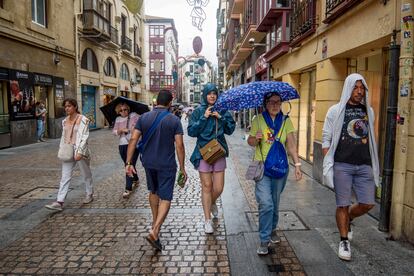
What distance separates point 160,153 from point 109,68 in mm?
26201

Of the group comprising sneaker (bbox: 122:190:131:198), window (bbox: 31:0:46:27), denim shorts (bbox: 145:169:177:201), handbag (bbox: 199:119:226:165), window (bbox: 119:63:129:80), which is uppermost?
window (bbox: 31:0:46:27)

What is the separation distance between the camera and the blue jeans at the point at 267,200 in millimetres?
4059

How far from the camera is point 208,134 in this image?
188 inches

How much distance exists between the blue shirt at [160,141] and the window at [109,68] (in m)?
24.7

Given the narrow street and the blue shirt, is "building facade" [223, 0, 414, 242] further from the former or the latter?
the blue shirt

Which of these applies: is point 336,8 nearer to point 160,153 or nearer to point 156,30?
point 160,153

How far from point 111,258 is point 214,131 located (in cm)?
194

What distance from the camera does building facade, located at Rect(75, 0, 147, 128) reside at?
22.1 m

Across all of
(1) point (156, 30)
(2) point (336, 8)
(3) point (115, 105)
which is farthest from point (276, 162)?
(1) point (156, 30)

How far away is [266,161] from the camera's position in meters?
4.14

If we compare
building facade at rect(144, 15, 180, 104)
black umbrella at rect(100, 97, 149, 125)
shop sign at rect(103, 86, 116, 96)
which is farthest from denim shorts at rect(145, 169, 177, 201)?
building facade at rect(144, 15, 180, 104)

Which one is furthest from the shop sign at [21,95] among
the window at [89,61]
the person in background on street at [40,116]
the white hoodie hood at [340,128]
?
the white hoodie hood at [340,128]

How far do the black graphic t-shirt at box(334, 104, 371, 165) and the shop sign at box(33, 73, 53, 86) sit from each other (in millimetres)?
15289

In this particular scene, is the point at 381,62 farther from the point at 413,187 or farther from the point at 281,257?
the point at 281,257
